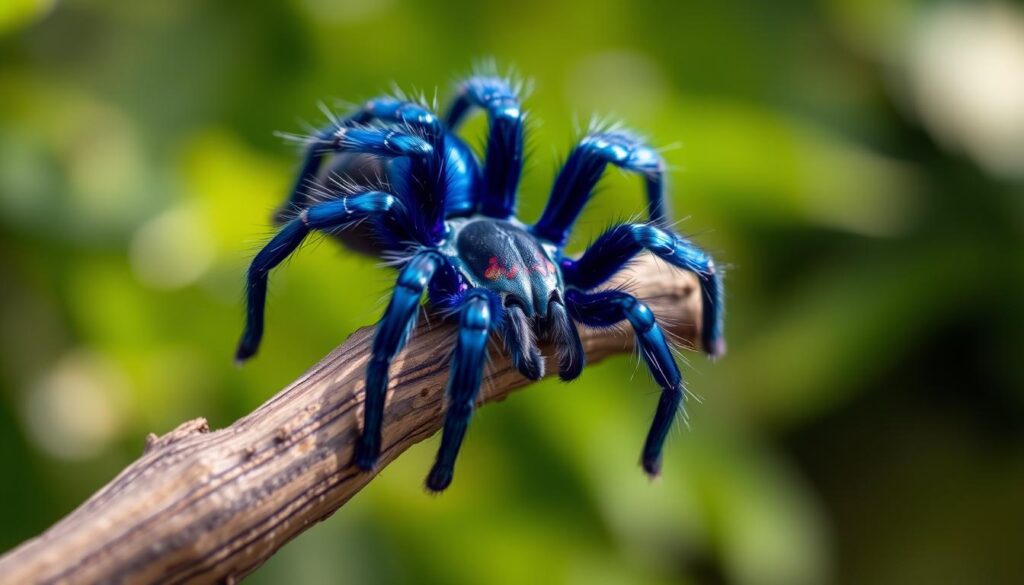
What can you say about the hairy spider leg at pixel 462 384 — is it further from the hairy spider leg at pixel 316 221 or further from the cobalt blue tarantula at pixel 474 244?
the hairy spider leg at pixel 316 221

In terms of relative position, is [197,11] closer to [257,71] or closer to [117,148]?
[257,71]

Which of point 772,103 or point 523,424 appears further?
point 772,103

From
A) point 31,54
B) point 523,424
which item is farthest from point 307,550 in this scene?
point 31,54

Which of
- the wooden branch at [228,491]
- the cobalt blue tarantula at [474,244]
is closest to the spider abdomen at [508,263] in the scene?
the cobalt blue tarantula at [474,244]

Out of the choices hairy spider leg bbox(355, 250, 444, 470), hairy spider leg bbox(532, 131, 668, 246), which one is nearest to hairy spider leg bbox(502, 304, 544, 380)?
hairy spider leg bbox(355, 250, 444, 470)

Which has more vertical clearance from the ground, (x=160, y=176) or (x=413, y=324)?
(x=413, y=324)

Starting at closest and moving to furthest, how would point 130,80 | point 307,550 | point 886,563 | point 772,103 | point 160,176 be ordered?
1. point 307,550
2. point 160,176
3. point 130,80
4. point 772,103
5. point 886,563

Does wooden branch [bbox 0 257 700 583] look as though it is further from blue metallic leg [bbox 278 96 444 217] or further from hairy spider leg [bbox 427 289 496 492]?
blue metallic leg [bbox 278 96 444 217]
